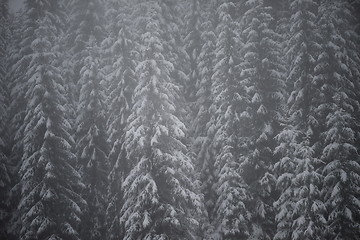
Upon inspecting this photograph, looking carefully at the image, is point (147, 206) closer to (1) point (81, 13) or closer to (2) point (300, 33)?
(2) point (300, 33)

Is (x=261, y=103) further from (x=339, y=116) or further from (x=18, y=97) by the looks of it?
(x=18, y=97)

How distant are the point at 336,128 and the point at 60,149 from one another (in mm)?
15525

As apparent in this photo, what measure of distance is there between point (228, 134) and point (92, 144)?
891 cm

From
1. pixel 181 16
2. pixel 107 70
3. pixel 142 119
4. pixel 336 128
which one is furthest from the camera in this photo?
pixel 181 16

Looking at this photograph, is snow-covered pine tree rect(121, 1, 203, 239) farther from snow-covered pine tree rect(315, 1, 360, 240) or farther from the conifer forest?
snow-covered pine tree rect(315, 1, 360, 240)

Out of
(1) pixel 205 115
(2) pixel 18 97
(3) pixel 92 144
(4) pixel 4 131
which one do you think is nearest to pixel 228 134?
(1) pixel 205 115

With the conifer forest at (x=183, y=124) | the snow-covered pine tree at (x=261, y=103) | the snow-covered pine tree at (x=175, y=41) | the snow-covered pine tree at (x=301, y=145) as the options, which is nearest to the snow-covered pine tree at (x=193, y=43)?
the conifer forest at (x=183, y=124)

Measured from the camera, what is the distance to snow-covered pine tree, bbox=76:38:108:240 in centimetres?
2259

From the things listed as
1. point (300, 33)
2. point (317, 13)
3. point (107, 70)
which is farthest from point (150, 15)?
point (317, 13)

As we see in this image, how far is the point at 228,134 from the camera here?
2239cm

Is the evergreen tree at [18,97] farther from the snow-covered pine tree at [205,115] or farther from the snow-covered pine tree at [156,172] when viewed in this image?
the snow-covered pine tree at [205,115]

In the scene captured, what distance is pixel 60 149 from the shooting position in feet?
68.8

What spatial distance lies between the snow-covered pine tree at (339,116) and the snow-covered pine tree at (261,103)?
3066mm

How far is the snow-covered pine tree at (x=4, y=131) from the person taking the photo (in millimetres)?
22641
